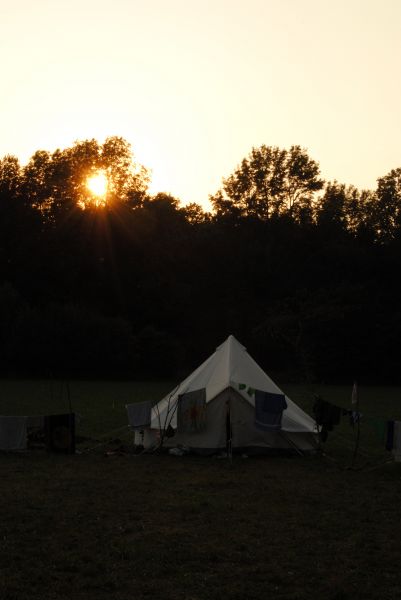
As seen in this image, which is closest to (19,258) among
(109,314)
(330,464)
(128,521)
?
(109,314)

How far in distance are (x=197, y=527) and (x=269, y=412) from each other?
258 inches

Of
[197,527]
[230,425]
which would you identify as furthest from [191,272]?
[197,527]

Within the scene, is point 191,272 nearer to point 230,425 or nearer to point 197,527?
point 230,425

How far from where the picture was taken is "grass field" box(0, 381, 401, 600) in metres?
8.05

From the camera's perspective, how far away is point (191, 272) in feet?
215

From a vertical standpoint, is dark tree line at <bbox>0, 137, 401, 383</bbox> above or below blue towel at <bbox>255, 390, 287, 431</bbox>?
above

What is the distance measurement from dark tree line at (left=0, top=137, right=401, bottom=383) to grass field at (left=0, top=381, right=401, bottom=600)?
36346 mm

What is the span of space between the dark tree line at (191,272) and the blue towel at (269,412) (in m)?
35.6

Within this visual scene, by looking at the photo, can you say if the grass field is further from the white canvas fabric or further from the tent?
the tent

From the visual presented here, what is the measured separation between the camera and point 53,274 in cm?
5956

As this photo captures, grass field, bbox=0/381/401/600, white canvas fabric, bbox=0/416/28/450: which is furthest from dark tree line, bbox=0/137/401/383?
grass field, bbox=0/381/401/600

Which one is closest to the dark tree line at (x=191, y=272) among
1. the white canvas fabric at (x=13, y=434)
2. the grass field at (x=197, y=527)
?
the white canvas fabric at (x=13, y=434)

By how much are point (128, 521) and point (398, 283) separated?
173 feet

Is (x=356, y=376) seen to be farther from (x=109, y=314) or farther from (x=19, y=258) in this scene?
(x=19, y=258)
